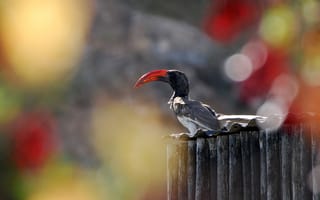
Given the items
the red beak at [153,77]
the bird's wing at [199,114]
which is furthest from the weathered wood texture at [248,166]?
the red beak at [153,77]

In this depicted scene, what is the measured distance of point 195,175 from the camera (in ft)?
24.6

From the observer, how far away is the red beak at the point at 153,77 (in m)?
9.95

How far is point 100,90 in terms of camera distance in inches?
743

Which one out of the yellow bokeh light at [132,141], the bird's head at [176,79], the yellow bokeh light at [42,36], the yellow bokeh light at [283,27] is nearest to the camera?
the bird's head at [176,79]

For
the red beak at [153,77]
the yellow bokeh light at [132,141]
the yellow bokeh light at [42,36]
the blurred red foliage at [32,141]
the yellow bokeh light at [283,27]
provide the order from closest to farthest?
1. the red beak at [153,77]
2. the yellow bokeh light at [283,27]
3. the blurred red foliage at [32,141]
4. the yellow bokeh light at [132,141]
5. the yellow bokeh light at [42,36]

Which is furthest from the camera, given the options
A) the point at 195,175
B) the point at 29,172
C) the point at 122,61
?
the point at 122,61

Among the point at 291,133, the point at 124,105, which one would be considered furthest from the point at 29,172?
the point at 291,133

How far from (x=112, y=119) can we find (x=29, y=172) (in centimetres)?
266

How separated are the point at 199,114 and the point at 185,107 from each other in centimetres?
45

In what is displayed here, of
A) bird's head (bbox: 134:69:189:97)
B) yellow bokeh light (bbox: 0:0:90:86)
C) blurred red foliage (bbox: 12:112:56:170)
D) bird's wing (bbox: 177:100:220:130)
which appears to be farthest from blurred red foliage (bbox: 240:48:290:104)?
yellow bokeh light (bbox: 0:0:90:86)

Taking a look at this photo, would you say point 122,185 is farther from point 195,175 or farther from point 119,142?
point 195,175

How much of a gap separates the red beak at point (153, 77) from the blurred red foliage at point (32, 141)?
15.5 ft

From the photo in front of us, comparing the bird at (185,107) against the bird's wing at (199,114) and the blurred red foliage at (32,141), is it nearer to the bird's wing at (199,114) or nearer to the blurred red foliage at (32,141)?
the bird's wing at (199,114)

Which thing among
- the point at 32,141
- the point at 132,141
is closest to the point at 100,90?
the point at 132,141
